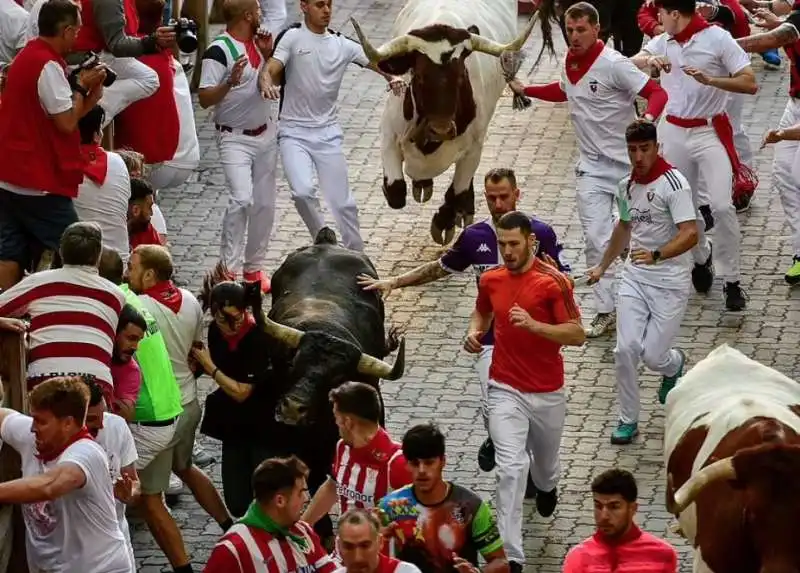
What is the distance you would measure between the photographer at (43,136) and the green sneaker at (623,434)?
3684 millimetres

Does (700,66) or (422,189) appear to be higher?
(700,66)

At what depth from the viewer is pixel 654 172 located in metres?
13.6

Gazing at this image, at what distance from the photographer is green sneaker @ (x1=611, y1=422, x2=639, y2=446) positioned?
13734mm

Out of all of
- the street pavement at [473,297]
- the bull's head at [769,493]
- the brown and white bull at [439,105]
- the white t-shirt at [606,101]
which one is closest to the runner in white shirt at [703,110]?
the white t-shirt at [606,101]

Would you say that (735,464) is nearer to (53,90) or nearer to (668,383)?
(668,383)

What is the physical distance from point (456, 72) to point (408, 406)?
324 centimetres

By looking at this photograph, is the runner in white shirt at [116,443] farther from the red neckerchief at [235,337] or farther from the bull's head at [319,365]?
the red neckerchief at [235,337]

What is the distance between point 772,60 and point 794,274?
17.1 feet

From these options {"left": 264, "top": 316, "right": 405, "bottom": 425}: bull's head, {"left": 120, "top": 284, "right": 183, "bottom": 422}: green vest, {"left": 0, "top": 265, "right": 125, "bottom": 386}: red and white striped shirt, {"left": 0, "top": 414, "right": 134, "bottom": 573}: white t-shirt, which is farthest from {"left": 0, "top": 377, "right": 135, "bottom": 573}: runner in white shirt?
{"left": 264, "top": 316, "right": 405, "bottom": 425}: bull's head

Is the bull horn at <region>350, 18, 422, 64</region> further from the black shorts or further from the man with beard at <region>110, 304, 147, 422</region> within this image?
the man with beard at <region>110, 304, 147, 422</region>

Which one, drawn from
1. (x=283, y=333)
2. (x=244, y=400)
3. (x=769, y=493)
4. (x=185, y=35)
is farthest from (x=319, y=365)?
(x=185, y=35)

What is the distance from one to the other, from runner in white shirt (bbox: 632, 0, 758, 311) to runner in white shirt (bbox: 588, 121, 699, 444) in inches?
75.9

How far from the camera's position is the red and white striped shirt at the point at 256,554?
9578mm

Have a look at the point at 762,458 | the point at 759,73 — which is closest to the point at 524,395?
the point at 762,458
